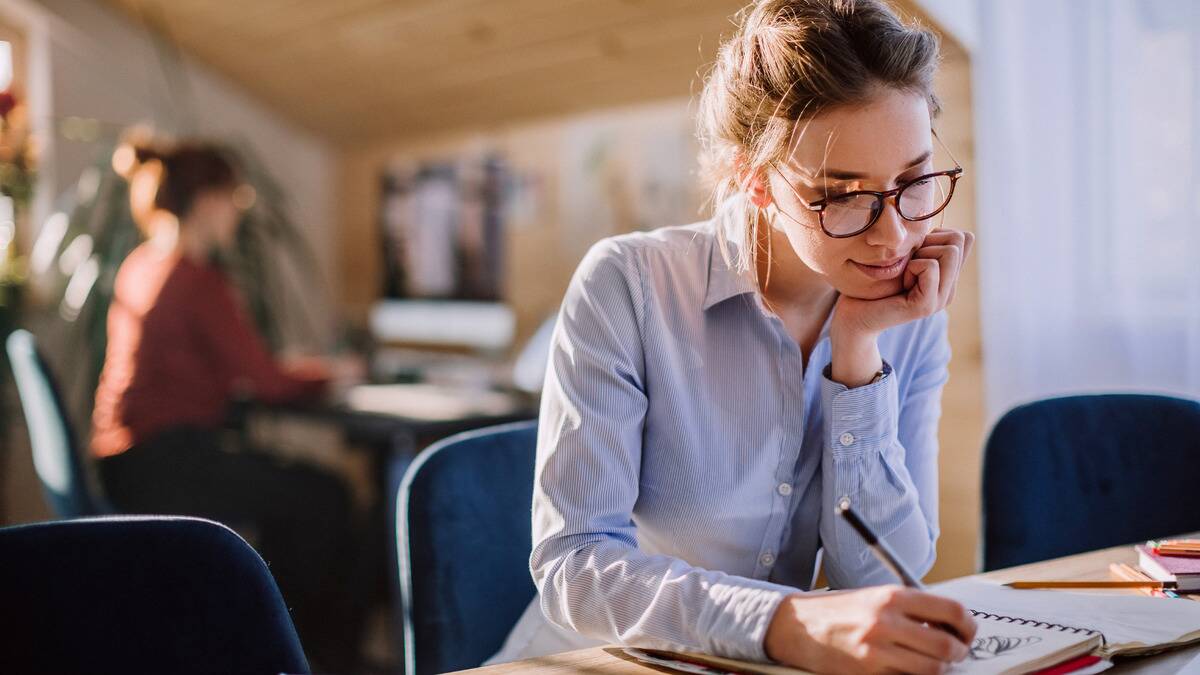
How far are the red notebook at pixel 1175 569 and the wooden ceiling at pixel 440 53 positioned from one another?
6.07 ft

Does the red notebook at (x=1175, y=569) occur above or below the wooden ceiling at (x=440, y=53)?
below

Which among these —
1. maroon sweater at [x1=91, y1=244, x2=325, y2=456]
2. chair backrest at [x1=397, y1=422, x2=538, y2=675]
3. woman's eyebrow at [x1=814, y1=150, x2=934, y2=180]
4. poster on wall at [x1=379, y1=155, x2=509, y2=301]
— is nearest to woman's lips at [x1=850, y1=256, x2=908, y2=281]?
woman's eyebrow at [x1=814, y1=150, x2=934, y2=180]

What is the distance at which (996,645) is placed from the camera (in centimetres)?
88

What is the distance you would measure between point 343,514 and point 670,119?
1.71 metres

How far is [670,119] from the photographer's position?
352cm

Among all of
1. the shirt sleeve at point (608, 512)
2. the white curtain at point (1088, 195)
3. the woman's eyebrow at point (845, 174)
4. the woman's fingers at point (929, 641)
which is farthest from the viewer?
the white curtain at point (1088, 195)

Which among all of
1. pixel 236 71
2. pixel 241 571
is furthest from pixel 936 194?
pixel 236 71

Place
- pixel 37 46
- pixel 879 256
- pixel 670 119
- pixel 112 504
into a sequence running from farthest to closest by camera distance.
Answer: pixel 37 46 < pixel 670 119 < pixel 112 504 < pixel 879 256

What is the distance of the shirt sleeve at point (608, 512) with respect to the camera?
2.96ft

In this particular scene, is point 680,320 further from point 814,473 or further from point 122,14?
point 122,14

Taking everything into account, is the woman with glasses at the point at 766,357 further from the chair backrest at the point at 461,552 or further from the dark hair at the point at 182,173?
the dark hair at the point at 182,173

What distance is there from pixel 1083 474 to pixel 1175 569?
1.57 feet

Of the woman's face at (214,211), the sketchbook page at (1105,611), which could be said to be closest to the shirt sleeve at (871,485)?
the sketchbook page at (1105,611)

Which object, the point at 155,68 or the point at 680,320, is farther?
the point at 155,68
